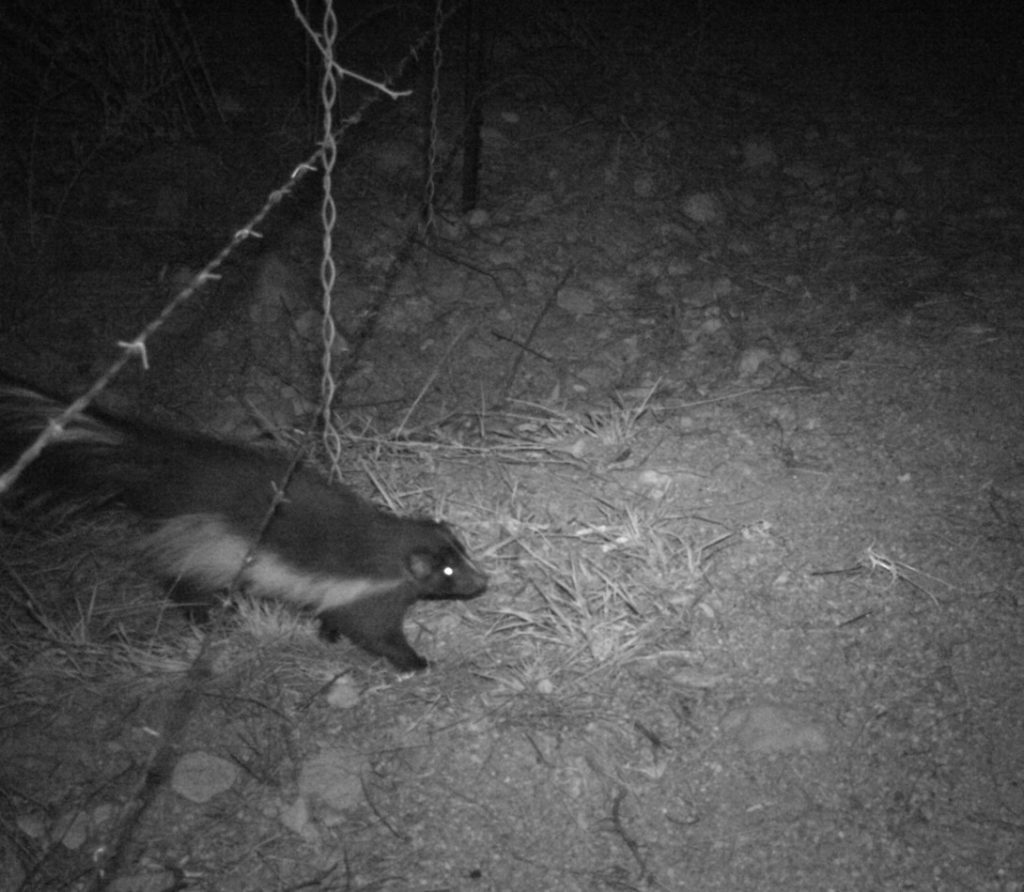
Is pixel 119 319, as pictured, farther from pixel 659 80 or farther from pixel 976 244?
pixel 976 244

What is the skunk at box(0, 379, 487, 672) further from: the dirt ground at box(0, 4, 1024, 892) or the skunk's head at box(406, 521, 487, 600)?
the dirt ground at box(0, 4, 1024, 892)

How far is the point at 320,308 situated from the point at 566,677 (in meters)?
2.72

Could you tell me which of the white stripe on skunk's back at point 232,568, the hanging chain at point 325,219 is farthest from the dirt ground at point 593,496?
the hanging chain at point 325,219

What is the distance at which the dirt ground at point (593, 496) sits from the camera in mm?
2799

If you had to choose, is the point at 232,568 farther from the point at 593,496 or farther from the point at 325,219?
the point at 593,496

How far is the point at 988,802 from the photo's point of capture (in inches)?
108

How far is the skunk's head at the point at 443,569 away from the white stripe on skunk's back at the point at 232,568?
0.36 ft

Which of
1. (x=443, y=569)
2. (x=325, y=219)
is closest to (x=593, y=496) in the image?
(x=443, y=569)

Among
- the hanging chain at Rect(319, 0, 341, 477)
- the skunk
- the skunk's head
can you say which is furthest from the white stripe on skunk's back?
the hanging chain at Rect(319, 0, 341, 477)

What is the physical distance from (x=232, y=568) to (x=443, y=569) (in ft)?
2.56

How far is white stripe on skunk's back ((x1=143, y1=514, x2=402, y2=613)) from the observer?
344 cm

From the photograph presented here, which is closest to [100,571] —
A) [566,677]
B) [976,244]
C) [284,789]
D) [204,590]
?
[204,590]

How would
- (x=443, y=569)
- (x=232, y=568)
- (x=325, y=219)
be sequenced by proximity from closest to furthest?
(x=325, y=219)
(x=443, y=569)
(x=232, y=568)

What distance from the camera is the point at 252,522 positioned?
341 cm
